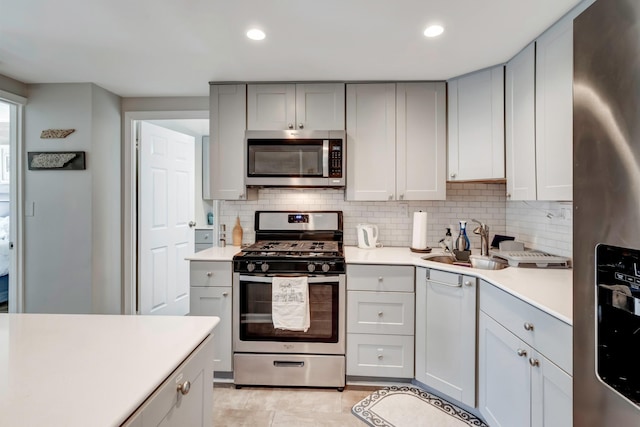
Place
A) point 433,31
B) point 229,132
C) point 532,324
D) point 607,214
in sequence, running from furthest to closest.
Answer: point 229,132 < point 433,31 < point 532,324 < point 607,214

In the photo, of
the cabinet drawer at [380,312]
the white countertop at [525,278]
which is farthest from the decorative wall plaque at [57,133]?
the cabinet drawer at [380,312]

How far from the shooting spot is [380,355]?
2.30 meters

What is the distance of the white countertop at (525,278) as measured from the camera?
134 centimetres

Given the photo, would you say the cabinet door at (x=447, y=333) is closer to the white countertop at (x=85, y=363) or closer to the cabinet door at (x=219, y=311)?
the cabinet door at (x=219, y=311)

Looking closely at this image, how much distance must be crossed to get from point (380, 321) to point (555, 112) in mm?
1673

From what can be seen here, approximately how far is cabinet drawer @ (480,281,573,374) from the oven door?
955 millimetres

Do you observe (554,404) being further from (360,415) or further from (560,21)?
(560,21)

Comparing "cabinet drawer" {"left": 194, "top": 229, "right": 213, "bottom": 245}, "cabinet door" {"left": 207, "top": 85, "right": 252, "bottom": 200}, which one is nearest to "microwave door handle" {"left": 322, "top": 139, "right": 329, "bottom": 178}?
"cabinet door" {"left": 207, "top": 85, "right": 252, "bottom": 200}

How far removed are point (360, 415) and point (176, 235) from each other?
8.94 ft

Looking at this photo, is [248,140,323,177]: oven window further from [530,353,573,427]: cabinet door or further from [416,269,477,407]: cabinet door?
[530,353,573,427]: cabinet door

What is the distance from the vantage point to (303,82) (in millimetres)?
2643

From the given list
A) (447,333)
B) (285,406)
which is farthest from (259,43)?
(285,406)

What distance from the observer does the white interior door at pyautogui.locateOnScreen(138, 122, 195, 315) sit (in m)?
3.24

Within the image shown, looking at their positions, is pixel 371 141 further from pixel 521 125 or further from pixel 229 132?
pixel 229 132
